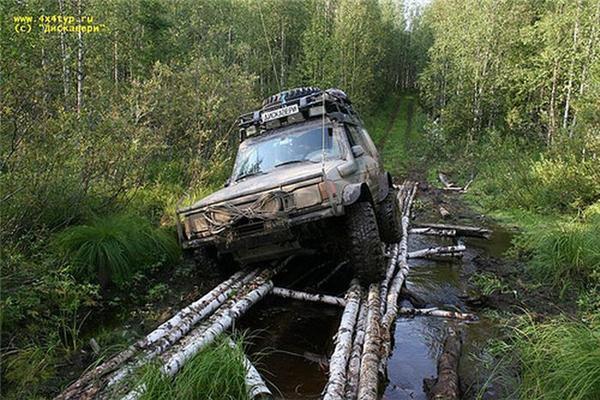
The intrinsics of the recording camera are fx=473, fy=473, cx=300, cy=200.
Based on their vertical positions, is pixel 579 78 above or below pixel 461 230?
above

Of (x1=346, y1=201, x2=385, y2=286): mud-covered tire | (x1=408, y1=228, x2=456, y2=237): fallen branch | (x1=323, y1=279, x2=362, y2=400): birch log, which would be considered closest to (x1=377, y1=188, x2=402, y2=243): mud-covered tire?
(x1=346, y1=201, x2=385, y2=286): mud-covered tire

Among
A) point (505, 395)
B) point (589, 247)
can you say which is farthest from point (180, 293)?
point (589, 247)

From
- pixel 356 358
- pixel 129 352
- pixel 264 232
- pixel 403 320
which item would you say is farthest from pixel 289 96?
pixel 129 352

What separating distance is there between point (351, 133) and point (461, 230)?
3.62m

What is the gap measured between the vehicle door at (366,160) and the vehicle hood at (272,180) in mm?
517

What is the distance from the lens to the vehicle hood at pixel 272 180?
16.9 ft

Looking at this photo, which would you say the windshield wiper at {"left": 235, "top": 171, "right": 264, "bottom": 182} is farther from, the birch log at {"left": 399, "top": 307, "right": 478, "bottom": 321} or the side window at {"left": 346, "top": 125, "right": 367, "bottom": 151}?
the birch log at {"left": 399, "top": 307, "right": 478, "bottom": 321}

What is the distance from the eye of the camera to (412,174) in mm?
21062

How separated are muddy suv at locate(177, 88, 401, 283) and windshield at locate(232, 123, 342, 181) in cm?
1

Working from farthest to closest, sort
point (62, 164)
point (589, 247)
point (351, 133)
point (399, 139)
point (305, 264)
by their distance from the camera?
point (399, 139) < point (305, 264) < point (351, 133) < point (589, 247) < point (62, 164)

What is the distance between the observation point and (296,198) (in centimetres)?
504

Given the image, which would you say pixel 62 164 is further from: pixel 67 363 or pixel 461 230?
pixel 461 230

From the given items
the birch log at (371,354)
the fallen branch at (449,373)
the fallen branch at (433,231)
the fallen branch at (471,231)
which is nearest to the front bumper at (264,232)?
the birch log at (371,354)

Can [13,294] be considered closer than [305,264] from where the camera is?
Yes
